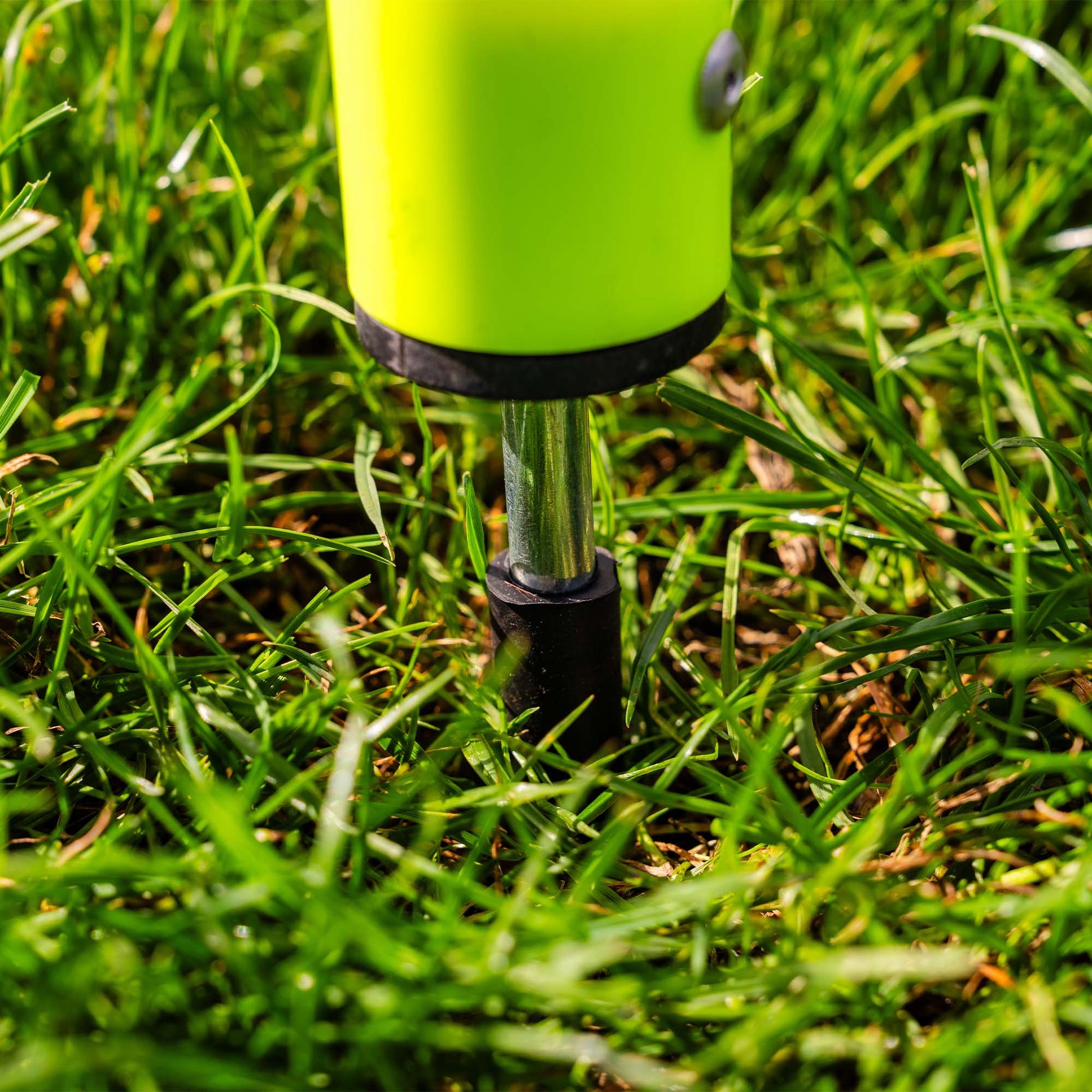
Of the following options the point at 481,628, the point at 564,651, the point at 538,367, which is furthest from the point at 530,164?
the point at 481,628

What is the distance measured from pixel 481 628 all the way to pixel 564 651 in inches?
6.8

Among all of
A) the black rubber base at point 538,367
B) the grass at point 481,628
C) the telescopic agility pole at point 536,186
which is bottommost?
the grass at point 481,628

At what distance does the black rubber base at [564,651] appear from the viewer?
866 millimetres

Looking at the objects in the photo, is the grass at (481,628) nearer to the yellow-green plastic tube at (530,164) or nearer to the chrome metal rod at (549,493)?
the chrome metal rod at (549,493)

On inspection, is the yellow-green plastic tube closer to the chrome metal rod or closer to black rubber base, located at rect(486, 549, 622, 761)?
the chrome metal rod

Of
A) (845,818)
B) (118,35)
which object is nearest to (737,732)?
(845,818)

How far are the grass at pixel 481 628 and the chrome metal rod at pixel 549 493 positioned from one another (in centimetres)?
5

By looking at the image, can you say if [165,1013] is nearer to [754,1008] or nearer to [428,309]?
[754,1008]

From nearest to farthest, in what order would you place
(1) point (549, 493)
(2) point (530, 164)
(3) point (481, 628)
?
(2) point (530, 164), (1) point (549, 493), (3) point (481, 628)

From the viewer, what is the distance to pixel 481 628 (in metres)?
1.03

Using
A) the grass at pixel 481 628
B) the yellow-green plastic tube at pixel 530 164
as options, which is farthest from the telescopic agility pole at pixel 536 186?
the grass at pixel 481 628

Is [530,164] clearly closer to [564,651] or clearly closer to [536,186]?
[536,186]

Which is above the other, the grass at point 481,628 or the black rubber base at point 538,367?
the black rubber base at point 538,367

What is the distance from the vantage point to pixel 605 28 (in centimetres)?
64
